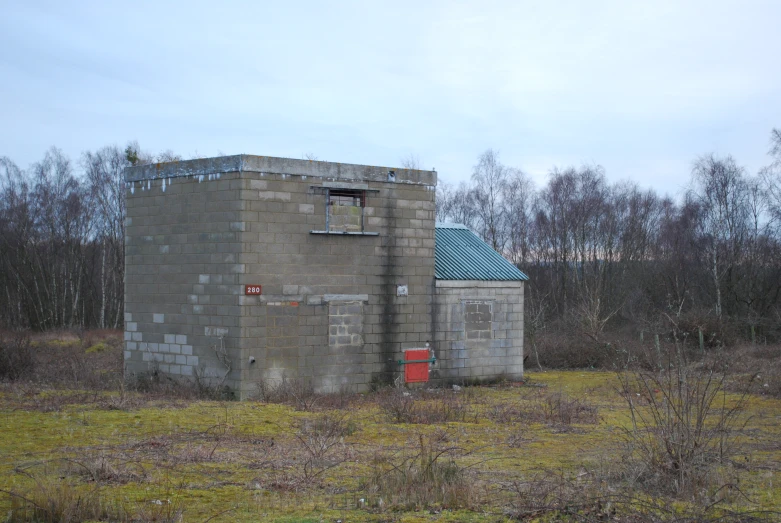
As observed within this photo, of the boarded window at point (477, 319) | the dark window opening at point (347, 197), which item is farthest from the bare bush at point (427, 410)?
the dark window opening at point (347, 197)

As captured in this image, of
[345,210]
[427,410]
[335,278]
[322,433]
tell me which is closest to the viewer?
[322,433]

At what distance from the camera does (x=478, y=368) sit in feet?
65.4

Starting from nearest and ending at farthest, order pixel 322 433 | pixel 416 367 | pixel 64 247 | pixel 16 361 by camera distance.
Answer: pixel 322 433, pixel 416 367, pixel 16 361, pixel 64 247

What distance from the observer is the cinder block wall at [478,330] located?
63.4 feet

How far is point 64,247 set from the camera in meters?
46.3

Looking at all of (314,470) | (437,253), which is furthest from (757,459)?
(437,253)

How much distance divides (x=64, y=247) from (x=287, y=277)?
111ft

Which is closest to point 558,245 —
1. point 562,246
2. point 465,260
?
point 562,246

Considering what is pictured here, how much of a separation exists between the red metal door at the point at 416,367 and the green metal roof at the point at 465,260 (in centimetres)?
192

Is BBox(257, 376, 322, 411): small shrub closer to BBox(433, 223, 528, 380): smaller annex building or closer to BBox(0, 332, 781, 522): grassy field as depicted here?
BBox(0, 332, 781, 522): grassy field

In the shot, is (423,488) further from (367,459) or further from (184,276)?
(184,276)

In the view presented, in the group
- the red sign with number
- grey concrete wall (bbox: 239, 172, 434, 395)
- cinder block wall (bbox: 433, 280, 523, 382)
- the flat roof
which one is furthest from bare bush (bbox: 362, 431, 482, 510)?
cinder block wall (bbox: 433, 280, 523, 382)

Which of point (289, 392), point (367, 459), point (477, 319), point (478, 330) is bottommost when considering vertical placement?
point (367, 459)

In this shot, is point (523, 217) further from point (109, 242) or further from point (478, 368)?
point (478, 368)
